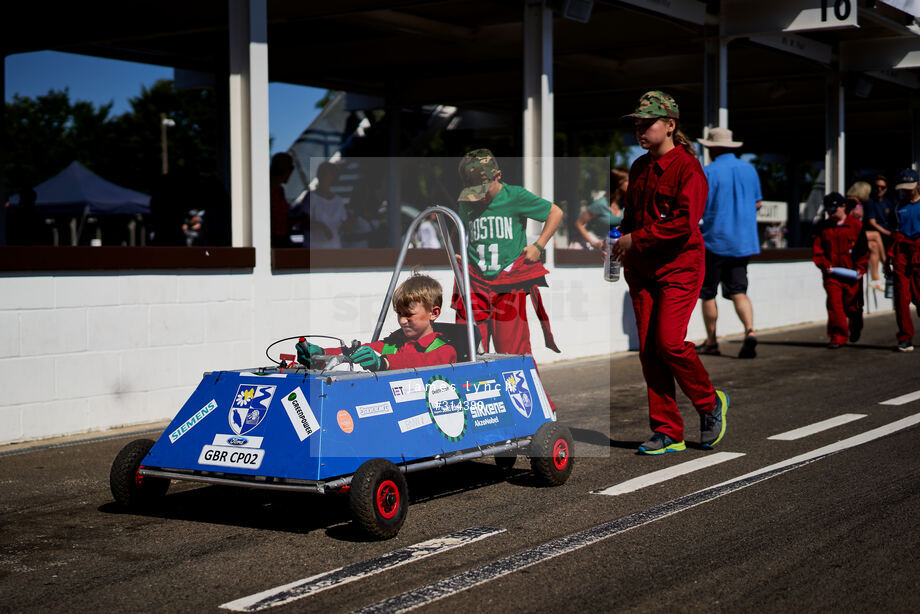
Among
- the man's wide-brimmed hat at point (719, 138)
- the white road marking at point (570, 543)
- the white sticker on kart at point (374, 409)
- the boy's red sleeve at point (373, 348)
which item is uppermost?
the man's wide-brimmed hat at point (719, 138)

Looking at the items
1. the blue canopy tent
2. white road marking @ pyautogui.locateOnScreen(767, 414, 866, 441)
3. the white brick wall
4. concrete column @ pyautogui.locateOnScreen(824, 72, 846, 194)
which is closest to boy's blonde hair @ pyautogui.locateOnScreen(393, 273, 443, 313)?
the white brick wall

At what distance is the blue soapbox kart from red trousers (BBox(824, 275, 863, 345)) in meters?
8.64

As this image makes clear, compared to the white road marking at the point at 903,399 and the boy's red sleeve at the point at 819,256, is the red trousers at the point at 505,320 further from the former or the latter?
the boy's red sleeve at the point at 819,256

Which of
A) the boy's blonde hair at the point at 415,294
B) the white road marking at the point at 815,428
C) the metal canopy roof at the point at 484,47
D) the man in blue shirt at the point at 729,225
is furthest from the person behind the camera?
the metal canopy roof at the point at 484,47

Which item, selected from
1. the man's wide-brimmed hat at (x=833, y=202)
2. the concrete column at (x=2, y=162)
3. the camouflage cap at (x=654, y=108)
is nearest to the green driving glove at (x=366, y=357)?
the camouflage cap at (x=654, y=108)

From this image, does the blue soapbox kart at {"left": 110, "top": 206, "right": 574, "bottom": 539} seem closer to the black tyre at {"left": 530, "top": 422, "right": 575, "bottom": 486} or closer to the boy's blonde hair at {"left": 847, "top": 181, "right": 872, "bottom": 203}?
the black tyre at {"left": 530, "top": 422, "right": 575, "bottom": 486}

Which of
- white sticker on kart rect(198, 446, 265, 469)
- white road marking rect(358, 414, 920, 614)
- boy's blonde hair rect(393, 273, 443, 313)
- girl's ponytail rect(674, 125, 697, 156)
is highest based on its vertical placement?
girl's ponytail rect(674, 125, 697, 156)

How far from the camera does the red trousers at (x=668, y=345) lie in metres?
6.75

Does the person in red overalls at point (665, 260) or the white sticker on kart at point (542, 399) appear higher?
the person in red overalls at point (665, 260)

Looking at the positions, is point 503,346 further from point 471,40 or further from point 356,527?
point 471,40

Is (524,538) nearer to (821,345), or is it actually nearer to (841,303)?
(841,303)

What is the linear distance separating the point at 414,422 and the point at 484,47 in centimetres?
1480

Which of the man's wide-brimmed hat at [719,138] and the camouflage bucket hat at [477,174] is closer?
the camouflage bucket hat at [477,174]

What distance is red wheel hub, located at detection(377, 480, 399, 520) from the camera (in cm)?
478
